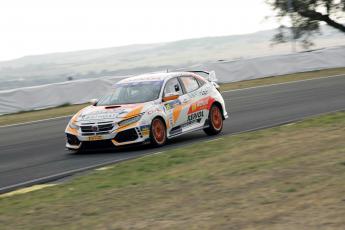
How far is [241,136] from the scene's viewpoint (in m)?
13.2

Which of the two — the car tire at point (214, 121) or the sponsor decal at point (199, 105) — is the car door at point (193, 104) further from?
the car tire at point (214, 121)

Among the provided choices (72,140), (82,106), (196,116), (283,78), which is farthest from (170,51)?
(72,140)

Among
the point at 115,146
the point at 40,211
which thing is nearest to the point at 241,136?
the point at 115,146

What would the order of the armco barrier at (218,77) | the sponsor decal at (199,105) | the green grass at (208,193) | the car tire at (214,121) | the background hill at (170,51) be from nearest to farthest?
the green grass at (208,193), the sponsor decal at (199,105), the car tire at (214,121), the armco barrier at (218,77), the background hill at (170,51)

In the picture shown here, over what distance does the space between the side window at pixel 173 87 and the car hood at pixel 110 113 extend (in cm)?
93

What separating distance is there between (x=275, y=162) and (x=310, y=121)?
5238mm

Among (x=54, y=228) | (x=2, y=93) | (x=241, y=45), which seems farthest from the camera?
(x=241, y=45)

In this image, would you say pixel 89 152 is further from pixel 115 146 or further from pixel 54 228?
pixel 54 228

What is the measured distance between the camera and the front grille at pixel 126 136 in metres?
Result: 12.8

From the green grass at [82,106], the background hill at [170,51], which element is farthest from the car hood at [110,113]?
the background hill at [170,51]

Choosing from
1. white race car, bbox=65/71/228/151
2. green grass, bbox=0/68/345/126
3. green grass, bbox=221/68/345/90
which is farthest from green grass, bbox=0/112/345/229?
green grass, bbox=221/68/345/90

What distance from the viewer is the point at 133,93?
13883 millimetres

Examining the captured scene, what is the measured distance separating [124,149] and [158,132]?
747mm

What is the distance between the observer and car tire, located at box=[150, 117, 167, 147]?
13.1m
